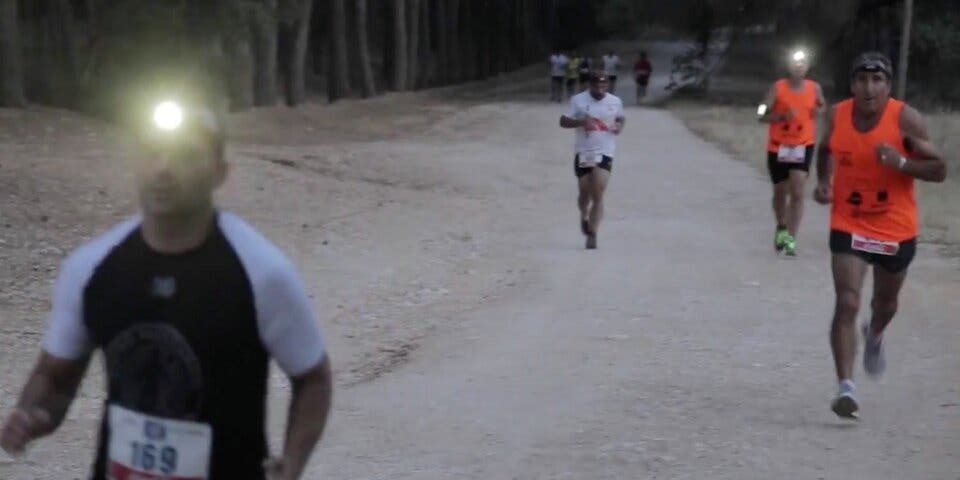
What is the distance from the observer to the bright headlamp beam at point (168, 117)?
12.9 feet

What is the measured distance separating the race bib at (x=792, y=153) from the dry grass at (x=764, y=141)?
2.95 metres

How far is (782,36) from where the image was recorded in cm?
4972

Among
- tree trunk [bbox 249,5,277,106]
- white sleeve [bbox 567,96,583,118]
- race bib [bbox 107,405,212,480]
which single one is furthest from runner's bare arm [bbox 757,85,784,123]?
tree trunk [bbox 249,5,277,106]

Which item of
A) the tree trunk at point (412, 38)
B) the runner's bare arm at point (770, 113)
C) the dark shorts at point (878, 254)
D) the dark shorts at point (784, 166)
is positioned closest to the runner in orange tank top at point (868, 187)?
the dark shorts at point (878, 254)

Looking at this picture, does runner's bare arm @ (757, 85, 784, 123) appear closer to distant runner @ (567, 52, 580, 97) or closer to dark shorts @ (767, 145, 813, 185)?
dark shorts @ (767, 145, 813, 185)

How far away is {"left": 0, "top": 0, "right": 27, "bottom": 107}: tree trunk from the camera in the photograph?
99.1ft

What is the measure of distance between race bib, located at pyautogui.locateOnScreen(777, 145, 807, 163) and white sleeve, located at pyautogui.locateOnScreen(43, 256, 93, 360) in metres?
11.7

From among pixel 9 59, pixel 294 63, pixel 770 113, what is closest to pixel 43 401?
pixel 770 113

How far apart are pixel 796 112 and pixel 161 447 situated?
11.7 m

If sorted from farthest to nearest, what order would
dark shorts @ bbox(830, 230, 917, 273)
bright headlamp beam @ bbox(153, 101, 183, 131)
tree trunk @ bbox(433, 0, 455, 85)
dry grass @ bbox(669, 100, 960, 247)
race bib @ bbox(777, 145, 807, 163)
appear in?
tree trunk @ bbox(433, 0, 455, 85) < dry grass @ bbox(669, 100, 960, 247) < race bib @ bbox(777, 145, 807, 163) < dark shorts @ bbox(830, 230, 917, 273) < bright headlamp beam @ bbox(153, 101, 183, 131)

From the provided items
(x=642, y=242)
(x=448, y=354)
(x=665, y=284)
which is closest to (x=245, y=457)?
(x=448, y=354)

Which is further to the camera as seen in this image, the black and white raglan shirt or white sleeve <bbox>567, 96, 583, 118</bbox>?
white sleeve <bbox>567, 96, 583, 118</bbox>

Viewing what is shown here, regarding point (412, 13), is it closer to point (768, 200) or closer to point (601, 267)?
point (768, 200)

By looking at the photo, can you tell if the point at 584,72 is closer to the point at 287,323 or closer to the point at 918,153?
the point at 918,153
